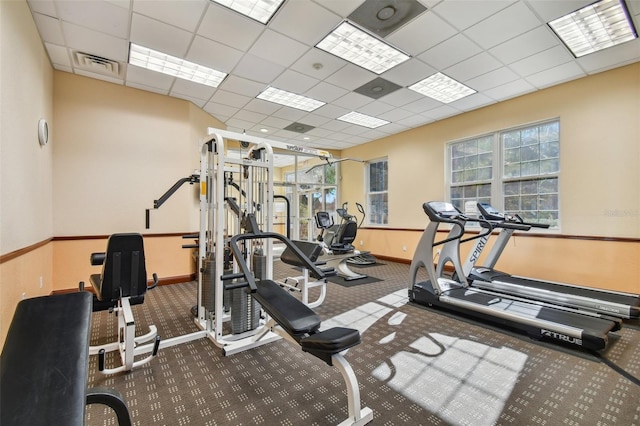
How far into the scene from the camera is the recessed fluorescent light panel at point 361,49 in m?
3.30

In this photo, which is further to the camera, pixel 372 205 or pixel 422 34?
pixel 372 205

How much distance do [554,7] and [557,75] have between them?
69.9 inches

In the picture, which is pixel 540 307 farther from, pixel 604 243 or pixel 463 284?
pixel 604 243

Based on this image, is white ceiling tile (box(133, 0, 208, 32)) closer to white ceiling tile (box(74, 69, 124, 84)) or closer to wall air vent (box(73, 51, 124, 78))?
wall air vent (box(73, 51, 124, 78))

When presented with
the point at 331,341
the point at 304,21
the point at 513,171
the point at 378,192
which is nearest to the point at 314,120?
the point at 378,192

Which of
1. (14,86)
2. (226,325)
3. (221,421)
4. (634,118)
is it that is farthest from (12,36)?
(634,118)

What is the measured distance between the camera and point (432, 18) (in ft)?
9.95

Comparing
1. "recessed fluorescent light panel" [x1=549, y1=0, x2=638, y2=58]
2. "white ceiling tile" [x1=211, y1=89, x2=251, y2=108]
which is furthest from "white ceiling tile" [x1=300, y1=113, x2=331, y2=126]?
"recessed fluorescent light panel" [x1=549, y1=0, x2=638, y2=58]

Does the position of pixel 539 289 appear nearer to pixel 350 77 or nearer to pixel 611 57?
pixel 611 57

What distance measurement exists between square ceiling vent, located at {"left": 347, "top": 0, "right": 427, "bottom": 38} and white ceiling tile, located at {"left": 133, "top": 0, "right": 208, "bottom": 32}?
5.02 feet

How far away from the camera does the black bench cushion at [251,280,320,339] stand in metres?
1.81

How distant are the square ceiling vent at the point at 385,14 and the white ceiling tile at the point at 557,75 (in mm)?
2539

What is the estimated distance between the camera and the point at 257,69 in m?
4.05

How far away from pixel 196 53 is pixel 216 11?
2.97 feet
